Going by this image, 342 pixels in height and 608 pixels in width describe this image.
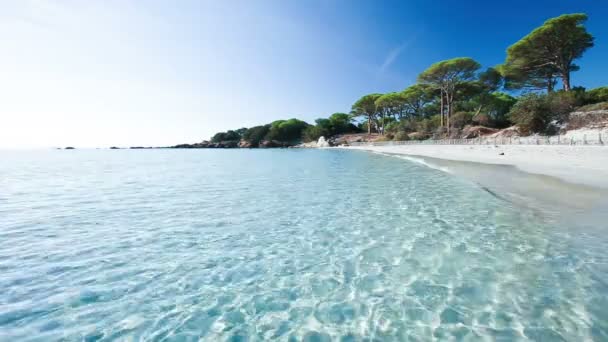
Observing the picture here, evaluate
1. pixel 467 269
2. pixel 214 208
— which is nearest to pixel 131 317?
pixel 467 269

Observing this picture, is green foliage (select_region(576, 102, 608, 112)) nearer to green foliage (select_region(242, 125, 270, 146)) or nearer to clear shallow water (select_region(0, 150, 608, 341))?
clear shallow water (select_region(0, 150, 608, 341))

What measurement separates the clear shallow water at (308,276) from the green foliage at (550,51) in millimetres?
39901

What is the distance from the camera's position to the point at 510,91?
150 ft

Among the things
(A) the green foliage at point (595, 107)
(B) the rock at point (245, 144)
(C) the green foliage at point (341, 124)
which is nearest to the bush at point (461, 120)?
(A) the green foliage at point (595, 107)

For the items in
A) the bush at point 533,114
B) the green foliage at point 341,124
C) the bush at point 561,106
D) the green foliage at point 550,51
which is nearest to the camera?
the bush at point 533,114

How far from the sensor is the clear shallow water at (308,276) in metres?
2.89

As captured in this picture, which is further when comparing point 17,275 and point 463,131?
point 463,131

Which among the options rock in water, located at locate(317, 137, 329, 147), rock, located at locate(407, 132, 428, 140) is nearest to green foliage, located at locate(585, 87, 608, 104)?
rock, located at locate(407, 132, 428, 140)

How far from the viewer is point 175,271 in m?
4.22

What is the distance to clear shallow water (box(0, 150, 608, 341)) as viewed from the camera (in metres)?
2.89

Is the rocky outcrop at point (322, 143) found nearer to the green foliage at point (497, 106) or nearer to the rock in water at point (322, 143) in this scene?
the rock in water at point (322, 143)

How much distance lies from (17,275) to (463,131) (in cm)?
5120

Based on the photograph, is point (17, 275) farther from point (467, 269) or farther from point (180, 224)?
point (467, 269)

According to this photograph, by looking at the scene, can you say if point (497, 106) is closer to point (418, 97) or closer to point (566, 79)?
point (418, 97)
